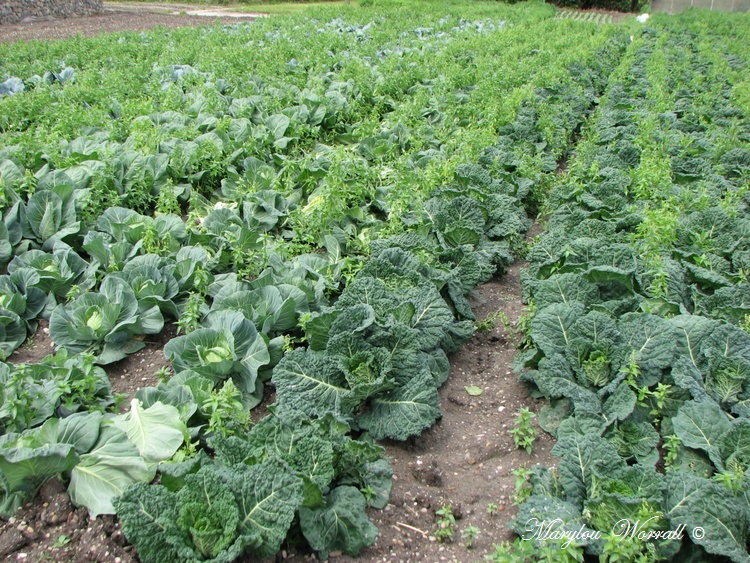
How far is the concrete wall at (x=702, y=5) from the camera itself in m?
32.7

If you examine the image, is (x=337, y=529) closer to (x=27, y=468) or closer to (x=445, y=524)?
(x=445, y=524)

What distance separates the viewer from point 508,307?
4.92m

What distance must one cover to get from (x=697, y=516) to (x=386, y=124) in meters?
6.57

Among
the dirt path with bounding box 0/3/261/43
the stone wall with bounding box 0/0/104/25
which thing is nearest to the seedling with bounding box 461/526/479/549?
the dirt path with bounding box 0/3/261/43

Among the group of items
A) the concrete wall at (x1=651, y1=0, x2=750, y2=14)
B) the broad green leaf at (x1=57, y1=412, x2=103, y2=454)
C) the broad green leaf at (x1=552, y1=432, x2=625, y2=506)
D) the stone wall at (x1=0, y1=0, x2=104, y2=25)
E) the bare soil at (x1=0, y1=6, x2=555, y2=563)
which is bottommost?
the concrete wall at (x1=651, y1=0, x2=750, y2=14)

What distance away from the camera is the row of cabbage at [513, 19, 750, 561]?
262 centimetres

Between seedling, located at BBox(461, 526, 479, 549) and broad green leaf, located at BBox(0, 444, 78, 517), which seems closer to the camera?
broad green leaf, located at BBox(0, 444, 78, 517)

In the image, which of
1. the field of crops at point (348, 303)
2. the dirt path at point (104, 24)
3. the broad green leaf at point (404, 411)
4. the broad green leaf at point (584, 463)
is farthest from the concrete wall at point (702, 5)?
the broad green leaf at point (584, 463)

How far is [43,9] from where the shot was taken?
18.8 metres

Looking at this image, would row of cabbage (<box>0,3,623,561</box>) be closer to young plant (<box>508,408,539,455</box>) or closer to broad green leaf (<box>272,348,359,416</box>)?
broad green leaf (<box>272,348,359,416</box>)

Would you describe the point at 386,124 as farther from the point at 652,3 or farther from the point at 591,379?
the point at 652,3

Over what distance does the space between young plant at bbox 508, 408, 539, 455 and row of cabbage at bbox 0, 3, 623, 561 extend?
1.74ft

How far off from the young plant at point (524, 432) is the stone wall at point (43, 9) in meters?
20.0

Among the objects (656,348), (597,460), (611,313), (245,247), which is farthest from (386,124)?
(597,460)
